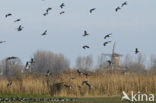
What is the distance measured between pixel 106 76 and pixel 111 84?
111 cm

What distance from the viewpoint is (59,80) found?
99.9 ft

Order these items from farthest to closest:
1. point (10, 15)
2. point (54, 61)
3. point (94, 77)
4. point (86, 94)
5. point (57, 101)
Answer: point (54, 61)
point (94, 77)
point (86, 94)
point (10, 15)
point (57, 101)

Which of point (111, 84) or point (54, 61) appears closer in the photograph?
point (111, 84)

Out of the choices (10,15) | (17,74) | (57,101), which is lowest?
(57,101)

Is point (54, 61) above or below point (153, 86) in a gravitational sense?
above

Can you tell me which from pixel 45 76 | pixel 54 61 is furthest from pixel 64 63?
pixel 45 76

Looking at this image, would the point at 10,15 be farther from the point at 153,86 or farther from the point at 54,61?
the point at 54,61

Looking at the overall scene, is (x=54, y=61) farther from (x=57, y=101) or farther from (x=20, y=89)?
(x=57, y=101)

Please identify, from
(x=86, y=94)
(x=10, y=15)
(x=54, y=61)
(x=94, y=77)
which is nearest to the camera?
(x=10, y=15)

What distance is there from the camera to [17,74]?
30891mm

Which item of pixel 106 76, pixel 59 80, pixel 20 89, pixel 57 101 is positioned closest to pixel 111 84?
pixel 106 76

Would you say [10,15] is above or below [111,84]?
above

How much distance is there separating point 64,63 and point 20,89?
65256 millimetres

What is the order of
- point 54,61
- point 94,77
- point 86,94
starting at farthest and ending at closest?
point 54,61, point 94,77, point 86,94
